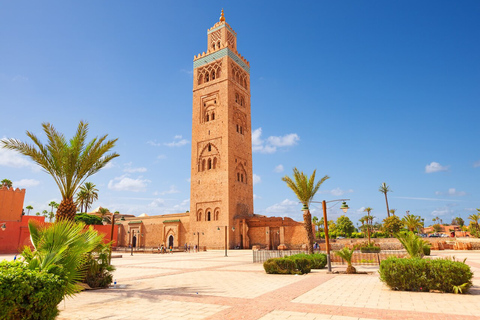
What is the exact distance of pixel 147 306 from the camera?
6355 mm

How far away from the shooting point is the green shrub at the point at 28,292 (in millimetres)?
3553

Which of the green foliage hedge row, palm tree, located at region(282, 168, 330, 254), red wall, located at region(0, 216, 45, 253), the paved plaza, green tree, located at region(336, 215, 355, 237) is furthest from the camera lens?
green tree, located at region(336, 215, 355, 237)

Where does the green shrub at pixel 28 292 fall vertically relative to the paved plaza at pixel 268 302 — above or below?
above

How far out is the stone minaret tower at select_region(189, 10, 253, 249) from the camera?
115 feet

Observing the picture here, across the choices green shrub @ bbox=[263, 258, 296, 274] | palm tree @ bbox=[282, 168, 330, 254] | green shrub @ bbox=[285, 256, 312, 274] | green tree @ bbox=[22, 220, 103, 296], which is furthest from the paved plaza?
palm tree @ bbox=[282, 168, 330, 254]

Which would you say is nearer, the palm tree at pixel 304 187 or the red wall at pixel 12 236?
the palm tree at pixel 304 187

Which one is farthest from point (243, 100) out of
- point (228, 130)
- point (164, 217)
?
point (164, 217)

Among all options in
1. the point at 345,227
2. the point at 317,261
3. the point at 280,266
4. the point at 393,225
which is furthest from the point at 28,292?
the point at 345,227

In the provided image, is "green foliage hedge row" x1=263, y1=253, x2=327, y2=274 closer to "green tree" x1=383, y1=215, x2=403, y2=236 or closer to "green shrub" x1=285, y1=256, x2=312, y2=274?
"green shrub" x1=285, y1=256, x2=312, y2=274

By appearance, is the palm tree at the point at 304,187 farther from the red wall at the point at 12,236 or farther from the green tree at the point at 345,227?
the green tree at the point at 345,227

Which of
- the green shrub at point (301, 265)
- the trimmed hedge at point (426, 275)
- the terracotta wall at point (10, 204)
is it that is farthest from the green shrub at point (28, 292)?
the terracotta wall at point (10, 204)

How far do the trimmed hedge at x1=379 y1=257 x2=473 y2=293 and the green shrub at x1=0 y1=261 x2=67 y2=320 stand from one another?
741cm

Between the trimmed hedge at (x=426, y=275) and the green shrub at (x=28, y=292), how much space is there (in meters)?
7.41

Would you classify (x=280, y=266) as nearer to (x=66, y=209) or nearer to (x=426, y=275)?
(x=426, y=275)
